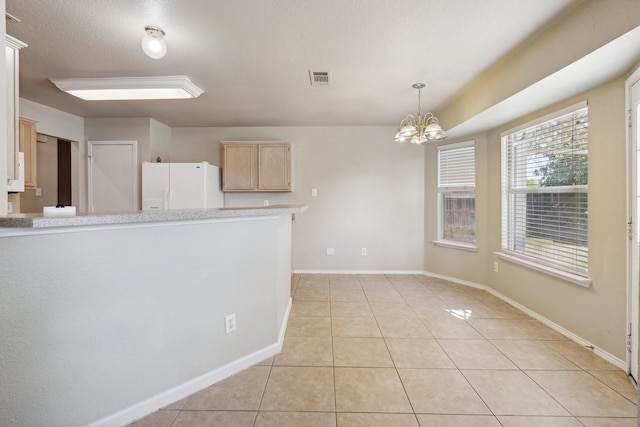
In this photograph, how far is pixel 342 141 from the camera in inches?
179

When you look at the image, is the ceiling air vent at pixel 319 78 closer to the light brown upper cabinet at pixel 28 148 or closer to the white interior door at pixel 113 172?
the white interior door at pixel 113 172

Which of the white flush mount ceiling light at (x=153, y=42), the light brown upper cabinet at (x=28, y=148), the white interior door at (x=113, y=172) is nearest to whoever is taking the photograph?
the white flush mount ceiling light at (x=153, y=42)

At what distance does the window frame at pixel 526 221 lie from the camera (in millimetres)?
2380

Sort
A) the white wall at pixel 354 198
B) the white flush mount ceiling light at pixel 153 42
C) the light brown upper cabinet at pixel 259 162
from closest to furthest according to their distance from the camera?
the white flush mount ceiling light at pixel 153 42, the light brown upper cabinet at pixel 259 162, the white wall at pixel 354 198

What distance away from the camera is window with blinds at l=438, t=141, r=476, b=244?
154 inches

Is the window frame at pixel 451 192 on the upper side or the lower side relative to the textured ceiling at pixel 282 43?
lower

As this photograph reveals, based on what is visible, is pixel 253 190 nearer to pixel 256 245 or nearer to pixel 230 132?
pixel 230 132

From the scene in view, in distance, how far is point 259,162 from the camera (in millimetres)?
4258

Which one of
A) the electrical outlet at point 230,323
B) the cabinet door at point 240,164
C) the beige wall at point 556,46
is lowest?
the electrical outlet at point 230,323

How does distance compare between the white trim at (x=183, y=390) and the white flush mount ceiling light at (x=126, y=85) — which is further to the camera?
the white flush mount ceiling light at (x=126, y=85)

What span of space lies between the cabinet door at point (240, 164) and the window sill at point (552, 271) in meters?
3.64

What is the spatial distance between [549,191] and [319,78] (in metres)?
2.63

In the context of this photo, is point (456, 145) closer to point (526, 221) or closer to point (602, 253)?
point (526, 221)

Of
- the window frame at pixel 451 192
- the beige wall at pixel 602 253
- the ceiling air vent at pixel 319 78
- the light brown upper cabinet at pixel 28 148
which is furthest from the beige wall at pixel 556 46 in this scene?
the light brown upper cabinet at pixel 28 148
